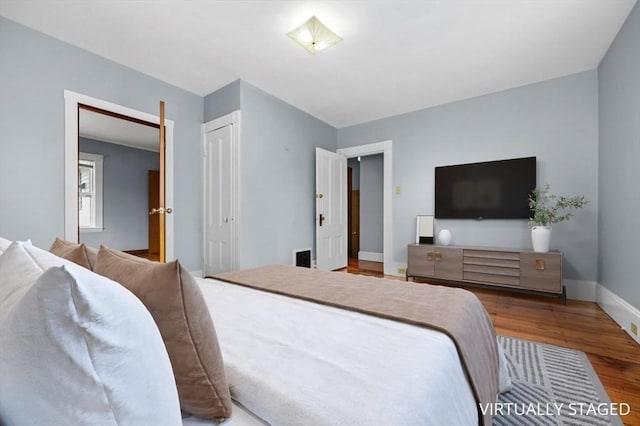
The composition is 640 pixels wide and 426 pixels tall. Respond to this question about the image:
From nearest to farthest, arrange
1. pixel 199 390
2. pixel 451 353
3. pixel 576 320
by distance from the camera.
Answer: pixel 199 390
pixel 451 353
pixel 576 320

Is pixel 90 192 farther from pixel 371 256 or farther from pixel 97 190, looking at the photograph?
pixel 371 256

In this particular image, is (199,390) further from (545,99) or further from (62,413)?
(545,99)

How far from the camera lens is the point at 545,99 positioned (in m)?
3.23

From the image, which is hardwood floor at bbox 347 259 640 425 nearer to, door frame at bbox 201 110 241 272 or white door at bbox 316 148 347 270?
white door at bbox 316 148 347 270

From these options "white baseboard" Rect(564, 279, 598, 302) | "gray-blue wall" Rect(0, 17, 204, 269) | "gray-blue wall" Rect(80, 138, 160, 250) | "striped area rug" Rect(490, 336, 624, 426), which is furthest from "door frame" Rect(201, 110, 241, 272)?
"white baseboard" Rect(564, 279, 598, 302)

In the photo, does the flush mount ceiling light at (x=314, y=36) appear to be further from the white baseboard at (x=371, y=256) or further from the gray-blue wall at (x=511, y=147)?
the white baseboard at (x=371, y=256)

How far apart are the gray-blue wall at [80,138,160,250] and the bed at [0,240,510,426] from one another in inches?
181

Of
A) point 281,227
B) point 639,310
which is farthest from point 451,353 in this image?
point 281,227

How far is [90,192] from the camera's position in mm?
4242

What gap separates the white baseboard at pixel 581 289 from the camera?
9.71 feet

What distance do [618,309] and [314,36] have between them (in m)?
3.55

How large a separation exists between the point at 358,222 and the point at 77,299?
609cm

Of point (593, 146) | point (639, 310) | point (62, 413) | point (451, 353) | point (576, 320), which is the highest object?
point (593, 146)

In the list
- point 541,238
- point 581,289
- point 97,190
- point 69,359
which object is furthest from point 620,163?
point 97,190
